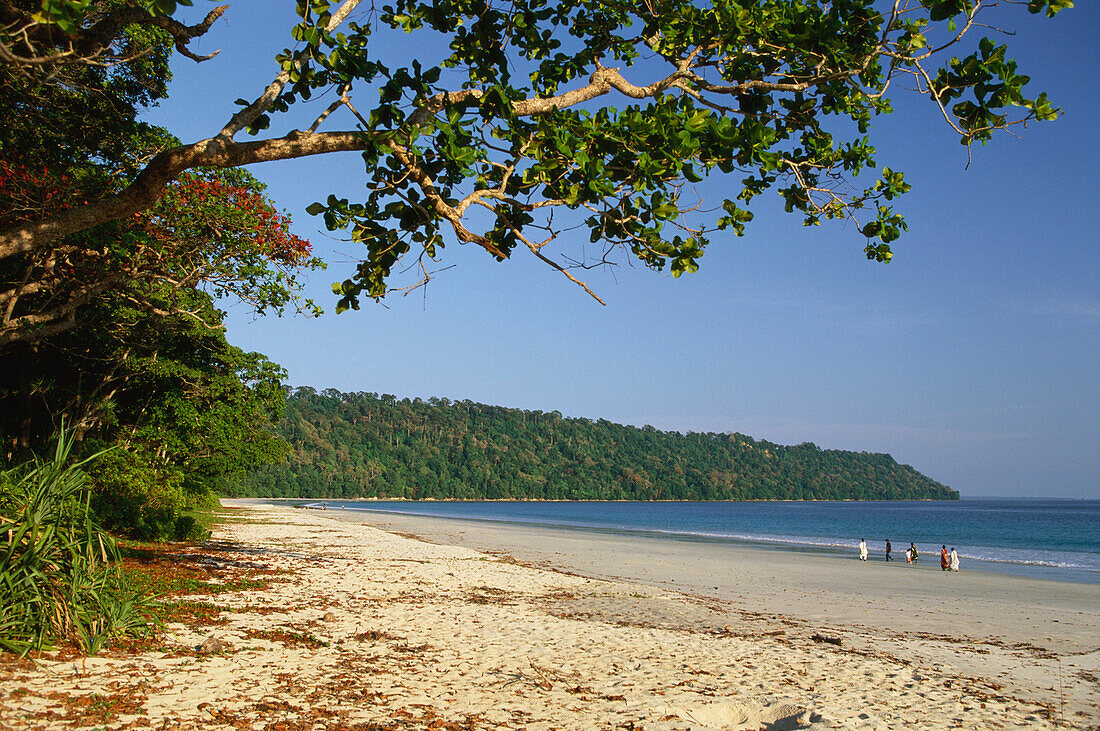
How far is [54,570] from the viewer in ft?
17.9

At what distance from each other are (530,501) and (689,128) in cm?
18582

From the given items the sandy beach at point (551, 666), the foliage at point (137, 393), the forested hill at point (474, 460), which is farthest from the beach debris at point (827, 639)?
the forested hill at point (474, 460)

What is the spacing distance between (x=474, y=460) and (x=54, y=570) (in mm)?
171645

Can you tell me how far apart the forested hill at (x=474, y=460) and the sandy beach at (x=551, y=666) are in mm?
139324

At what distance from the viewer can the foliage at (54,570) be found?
517cm

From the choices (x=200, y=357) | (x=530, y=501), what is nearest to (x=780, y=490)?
(x=530, y=501)

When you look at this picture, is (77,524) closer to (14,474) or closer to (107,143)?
(14,474)

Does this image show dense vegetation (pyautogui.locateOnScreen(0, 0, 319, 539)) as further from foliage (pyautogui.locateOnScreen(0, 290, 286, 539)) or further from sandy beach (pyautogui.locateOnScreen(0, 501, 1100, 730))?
sandy beach (pyautogui.locateOnScreen(0, 501, 1100, 730))

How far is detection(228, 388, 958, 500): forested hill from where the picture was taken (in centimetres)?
15188

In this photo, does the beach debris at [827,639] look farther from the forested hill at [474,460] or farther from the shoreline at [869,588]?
the forested hill at [474,460]

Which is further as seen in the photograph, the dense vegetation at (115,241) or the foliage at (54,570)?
the dense vegetation at (115,241)

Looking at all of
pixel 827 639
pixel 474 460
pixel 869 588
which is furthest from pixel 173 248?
pixel 474 460

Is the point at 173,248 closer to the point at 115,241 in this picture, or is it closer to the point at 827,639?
the point at 115,241

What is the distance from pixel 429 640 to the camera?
7.39m
